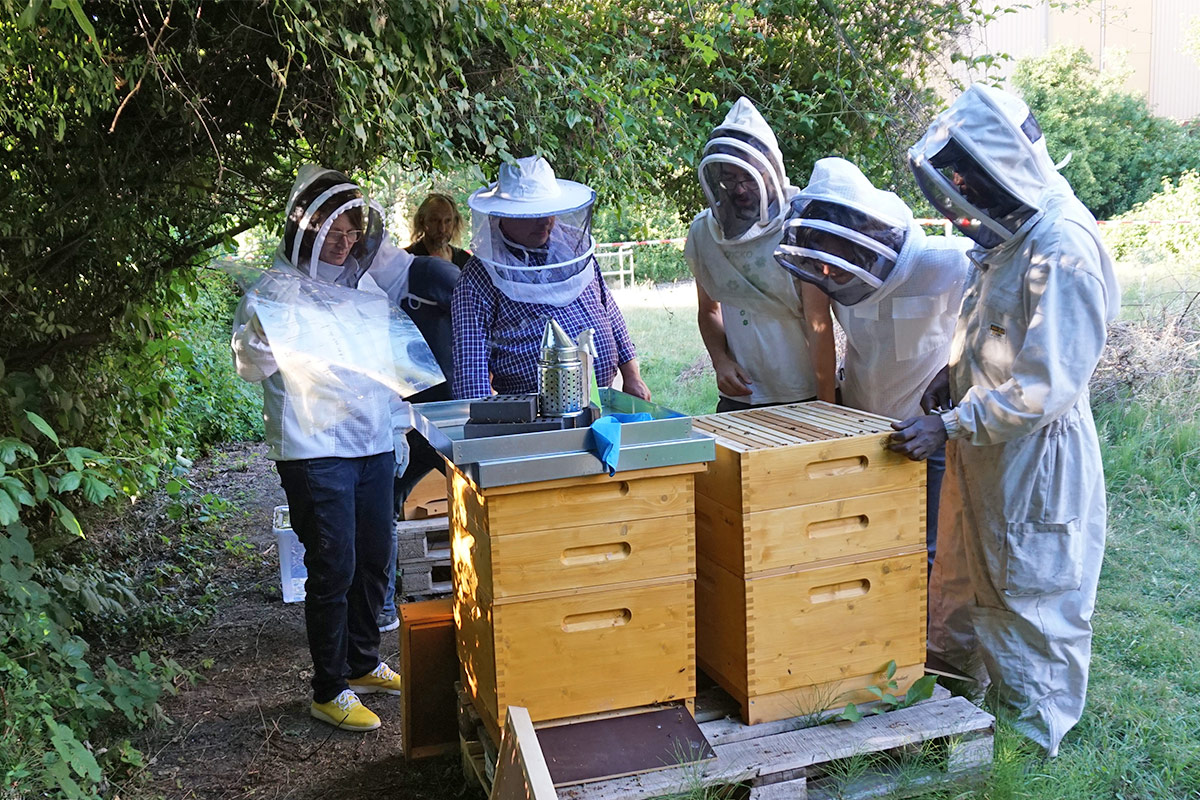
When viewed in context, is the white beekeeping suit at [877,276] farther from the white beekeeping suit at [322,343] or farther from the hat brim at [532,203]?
the white beekeeping suit at [322,343]

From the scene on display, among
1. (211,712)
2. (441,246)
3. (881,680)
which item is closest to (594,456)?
(881,680)

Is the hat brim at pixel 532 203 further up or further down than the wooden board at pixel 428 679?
further up

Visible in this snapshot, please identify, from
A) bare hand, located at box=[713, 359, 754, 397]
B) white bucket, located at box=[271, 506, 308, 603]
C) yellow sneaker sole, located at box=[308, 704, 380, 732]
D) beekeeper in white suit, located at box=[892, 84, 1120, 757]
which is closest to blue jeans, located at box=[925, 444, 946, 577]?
beekeeper in white suit, located at box=[892, 84, 1120, 757]

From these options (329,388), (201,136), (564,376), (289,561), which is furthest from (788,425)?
(289,561)

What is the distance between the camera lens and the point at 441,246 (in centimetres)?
450

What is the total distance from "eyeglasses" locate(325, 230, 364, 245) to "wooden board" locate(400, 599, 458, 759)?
1221 mm

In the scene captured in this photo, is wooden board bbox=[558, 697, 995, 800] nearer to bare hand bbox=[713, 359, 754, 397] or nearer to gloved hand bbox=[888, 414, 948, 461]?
gloved hand bbox=[888, 414, 948, 461]

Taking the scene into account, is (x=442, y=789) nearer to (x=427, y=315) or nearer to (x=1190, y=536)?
(x=427, y=315)

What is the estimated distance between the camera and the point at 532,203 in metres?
3.17

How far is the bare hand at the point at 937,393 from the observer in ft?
9.95

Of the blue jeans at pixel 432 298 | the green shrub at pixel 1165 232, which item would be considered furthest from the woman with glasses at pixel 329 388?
the green shrub at pixel 1165 232

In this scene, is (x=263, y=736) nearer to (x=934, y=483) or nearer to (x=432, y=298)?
(x=432, y=298)

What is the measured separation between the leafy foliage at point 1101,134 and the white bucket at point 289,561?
21190 mm

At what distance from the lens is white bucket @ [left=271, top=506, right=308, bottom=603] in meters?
4.34
